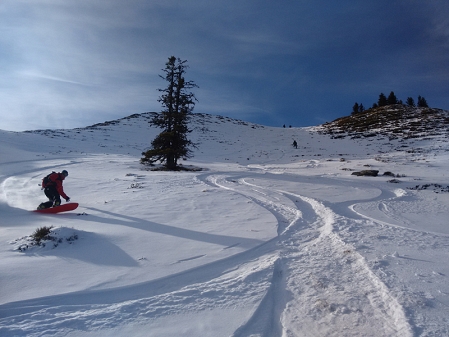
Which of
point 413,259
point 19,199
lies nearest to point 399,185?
point 413,259

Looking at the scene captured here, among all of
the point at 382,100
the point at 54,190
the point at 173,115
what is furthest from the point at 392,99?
the point at 54,190

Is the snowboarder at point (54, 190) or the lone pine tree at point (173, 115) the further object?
the lone pine tree at point (173, 115)

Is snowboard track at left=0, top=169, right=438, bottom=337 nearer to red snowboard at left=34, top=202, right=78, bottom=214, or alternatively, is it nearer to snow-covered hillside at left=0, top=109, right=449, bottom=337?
snow-covered hillside at left=0, top=109, right=449, bottom=337

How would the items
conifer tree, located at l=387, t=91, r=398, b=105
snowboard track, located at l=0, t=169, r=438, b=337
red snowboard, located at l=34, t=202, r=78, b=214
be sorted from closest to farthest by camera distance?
1. snowboard track, located at l=0, t=169, r=438, b=337
2. red snowboard, located at l=34, t=202, r=78, b=214
3. conifer tree, located at l=387, t=91, r=398, b=105

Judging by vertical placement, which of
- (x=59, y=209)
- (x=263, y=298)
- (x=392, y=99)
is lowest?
(x=263, y=298)

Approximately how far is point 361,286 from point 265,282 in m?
1.40

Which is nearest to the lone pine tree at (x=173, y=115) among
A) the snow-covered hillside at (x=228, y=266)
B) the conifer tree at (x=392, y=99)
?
the snow-covered hillside at (x=228, y=266)

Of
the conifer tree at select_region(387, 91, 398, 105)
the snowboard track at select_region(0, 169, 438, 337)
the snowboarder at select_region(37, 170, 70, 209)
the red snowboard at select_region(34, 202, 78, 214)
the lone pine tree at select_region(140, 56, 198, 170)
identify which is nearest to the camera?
the snowboard track at select_region(0, 169, 438, 337)

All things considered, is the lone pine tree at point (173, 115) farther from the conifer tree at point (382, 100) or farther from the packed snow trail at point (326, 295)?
the conifer tree at point (382, 100)

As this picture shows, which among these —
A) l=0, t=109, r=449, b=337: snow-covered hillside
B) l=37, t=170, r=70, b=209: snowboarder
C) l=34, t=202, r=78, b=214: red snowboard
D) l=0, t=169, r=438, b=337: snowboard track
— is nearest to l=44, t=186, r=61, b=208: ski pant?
l=37, t=170, r=70, b=209: snowboarder

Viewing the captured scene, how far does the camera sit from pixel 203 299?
3816 millimetres

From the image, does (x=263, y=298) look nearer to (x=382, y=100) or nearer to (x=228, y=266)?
(x=228, y=266)

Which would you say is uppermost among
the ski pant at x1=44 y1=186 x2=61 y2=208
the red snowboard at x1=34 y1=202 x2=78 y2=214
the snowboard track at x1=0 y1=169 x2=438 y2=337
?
the ski pant at x1=44 y1=186 x2=61 y2=208

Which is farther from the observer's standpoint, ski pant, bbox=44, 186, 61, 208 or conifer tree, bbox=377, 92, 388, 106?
conifer tree, bbox=377, 92, 388, 106
